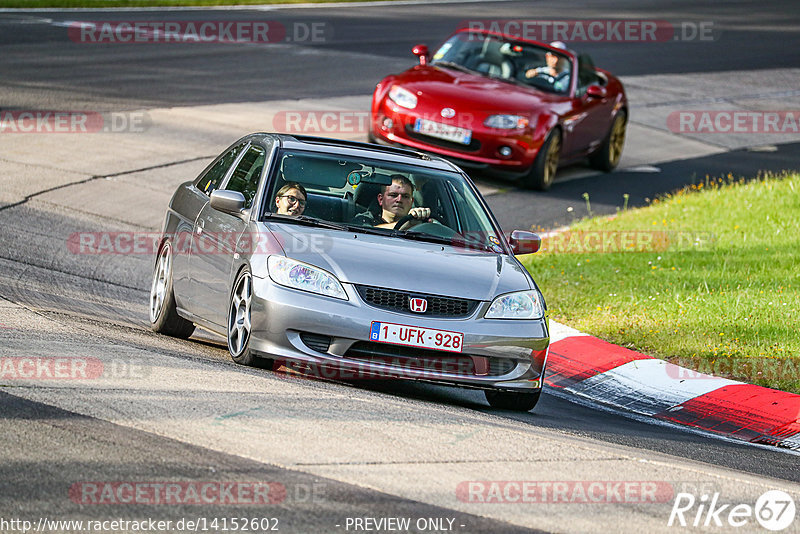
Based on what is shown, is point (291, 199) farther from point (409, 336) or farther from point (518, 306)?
point (518, 306)

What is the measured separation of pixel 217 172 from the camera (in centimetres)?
915


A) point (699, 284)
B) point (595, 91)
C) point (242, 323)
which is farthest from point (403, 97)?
point (242, 323)

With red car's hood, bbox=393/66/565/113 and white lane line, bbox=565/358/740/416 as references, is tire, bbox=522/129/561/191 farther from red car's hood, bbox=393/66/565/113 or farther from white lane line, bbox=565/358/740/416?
white lane line, bbox=565/358/740/416

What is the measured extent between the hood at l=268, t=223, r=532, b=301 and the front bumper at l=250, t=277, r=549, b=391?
152 millimetres

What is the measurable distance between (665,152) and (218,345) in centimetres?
1229

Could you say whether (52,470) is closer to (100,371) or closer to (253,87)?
(100,371)

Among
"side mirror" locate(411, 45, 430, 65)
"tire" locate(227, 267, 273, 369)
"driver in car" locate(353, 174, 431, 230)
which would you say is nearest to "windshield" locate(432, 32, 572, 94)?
"side mirror" locate(411, 45, 430, 65)

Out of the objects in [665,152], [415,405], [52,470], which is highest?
[52,470]

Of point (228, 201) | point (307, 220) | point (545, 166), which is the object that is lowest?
point (545, 166)

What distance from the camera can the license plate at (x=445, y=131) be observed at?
51.0 feet

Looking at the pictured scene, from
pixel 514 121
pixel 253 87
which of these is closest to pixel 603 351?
pixel 514 121

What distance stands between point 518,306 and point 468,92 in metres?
8.55

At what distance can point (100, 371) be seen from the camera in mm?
6637

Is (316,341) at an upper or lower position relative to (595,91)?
upper
